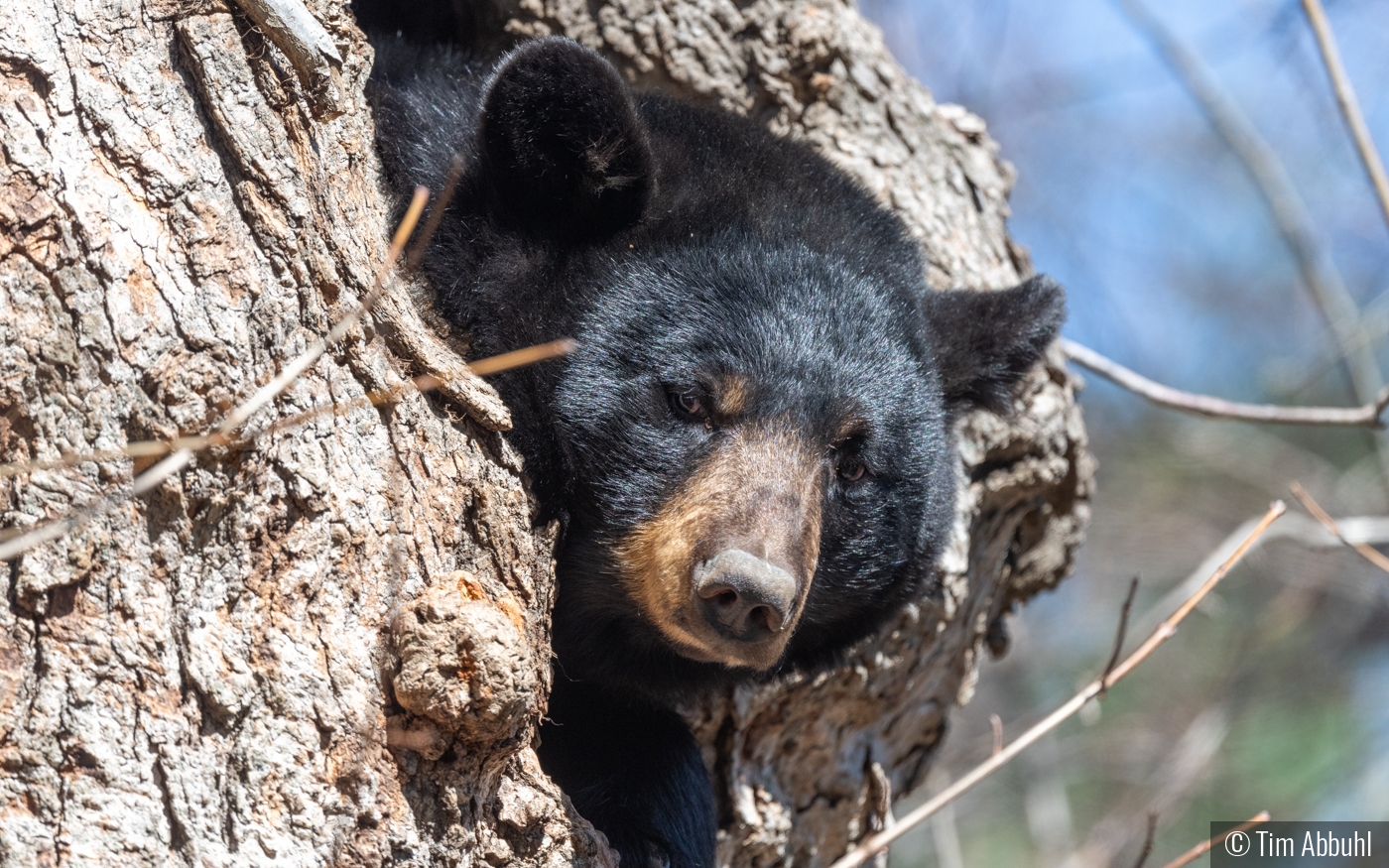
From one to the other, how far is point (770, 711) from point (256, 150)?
8.62ft

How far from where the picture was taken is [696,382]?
3.10 m

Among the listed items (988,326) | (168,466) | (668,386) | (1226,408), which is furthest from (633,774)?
(1226,408)

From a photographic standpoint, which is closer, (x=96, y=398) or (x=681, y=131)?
(x=96, y=398)

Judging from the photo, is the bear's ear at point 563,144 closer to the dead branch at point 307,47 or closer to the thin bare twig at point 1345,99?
the dead branch at point 307,47

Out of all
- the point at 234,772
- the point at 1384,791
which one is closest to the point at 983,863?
the point at 1384,791

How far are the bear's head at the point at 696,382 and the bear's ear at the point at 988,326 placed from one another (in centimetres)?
21

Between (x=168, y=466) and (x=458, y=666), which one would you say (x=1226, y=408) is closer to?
(x=458, y=666)

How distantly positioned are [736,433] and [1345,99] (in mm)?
1988

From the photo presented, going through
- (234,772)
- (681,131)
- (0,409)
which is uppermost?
(681,131)

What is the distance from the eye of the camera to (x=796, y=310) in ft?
10.5

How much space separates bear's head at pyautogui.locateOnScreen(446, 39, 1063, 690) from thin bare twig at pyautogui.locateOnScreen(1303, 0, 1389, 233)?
1311mm

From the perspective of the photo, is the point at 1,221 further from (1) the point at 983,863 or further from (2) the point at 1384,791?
(1) the point at 983,863

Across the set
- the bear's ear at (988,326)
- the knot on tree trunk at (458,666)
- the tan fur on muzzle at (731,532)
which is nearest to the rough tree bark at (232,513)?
the knot on tree trunk at (458,666)

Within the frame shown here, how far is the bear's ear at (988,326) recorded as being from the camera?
3.78 meters
